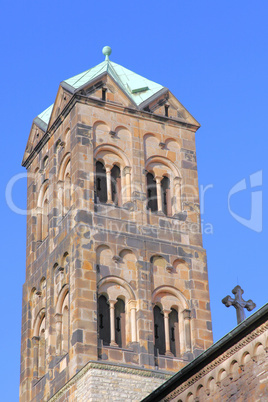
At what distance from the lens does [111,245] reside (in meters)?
37.7

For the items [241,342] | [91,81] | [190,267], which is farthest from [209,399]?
[91,81]

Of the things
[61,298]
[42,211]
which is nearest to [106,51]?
[42,211]

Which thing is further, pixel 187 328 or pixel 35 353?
pixel 35 353

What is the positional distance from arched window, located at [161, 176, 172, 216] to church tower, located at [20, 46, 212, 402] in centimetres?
5

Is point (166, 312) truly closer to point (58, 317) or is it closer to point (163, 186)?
point (58, 317)

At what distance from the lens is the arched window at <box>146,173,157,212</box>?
131ft

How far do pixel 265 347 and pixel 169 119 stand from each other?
18.5m

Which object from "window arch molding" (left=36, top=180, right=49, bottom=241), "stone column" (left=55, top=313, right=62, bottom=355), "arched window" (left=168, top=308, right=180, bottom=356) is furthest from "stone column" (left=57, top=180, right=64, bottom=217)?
"arched window" (left=168, top=308, right=180, bottom=356)

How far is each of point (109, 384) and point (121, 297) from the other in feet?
11.8

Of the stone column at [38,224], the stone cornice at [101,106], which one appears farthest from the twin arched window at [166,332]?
the stone cornice at [101,106]

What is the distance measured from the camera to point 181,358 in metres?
36.9

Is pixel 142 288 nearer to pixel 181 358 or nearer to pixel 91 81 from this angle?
pixel 181 358

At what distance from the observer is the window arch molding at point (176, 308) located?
37.4 m

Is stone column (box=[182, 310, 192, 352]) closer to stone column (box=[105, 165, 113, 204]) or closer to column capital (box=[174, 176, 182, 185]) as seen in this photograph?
stone column (box=[105, 165, 113, 204])
